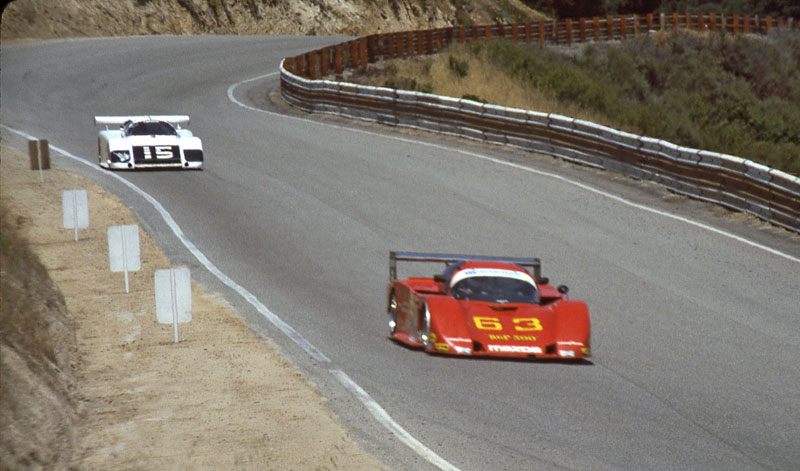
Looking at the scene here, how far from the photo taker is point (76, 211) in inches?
716

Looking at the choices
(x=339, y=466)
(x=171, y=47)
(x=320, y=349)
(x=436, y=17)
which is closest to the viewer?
(x=339, y=466)

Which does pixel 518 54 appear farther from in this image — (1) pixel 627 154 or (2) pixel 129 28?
(2) pixel 129 28

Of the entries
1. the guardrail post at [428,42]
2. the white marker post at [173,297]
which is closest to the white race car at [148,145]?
the white marker post at [173,297]

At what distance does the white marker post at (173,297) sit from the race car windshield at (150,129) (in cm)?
1218

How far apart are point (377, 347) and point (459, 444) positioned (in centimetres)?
363

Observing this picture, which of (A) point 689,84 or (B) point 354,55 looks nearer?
(B) point 354,55

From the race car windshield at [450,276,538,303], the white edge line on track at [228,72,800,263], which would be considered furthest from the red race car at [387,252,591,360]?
the white edge line on track at [228,72,800,263]

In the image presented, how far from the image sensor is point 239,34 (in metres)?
60.1

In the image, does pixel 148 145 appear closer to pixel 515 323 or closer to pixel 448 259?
pixel 448 259

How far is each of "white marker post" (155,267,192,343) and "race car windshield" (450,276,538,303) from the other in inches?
131

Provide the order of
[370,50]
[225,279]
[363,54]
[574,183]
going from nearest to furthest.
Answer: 1. [225,279]
2. [574,183]
3. [363,54]
4. [370,50]

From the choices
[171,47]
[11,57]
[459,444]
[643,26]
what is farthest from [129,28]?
[459,444]

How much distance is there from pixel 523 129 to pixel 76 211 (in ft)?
44.0

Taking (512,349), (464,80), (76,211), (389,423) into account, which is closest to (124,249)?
(76,211)
